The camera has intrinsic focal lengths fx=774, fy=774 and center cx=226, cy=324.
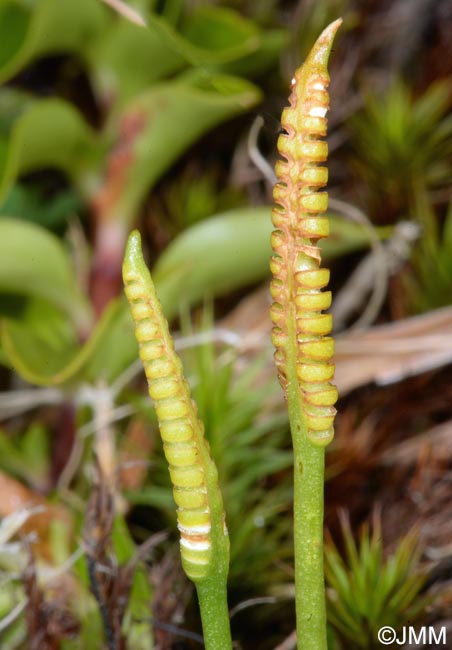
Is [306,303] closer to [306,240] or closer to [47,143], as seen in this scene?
[306,240]

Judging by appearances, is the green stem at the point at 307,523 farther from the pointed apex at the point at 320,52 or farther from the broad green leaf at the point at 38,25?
the broad green leaf at the point at 38,25

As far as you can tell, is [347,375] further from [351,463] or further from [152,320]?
[152,320]

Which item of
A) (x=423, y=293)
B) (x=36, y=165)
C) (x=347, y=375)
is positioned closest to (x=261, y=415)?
(x=347, y=375)

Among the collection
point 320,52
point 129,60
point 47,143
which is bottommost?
point 320,52

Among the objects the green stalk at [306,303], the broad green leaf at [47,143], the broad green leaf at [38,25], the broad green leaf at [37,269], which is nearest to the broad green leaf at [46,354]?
the broad green leaf at [37,269]

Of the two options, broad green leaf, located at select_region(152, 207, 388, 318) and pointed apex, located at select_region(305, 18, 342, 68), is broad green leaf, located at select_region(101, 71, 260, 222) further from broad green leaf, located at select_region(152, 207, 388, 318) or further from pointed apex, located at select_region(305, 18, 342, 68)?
pointed apex, located at select_region(305, 18, 342, 68)

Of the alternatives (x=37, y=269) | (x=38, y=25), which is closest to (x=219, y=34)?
(x=38, y=25)

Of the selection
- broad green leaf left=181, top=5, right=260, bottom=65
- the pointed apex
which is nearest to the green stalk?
the pointed apex
